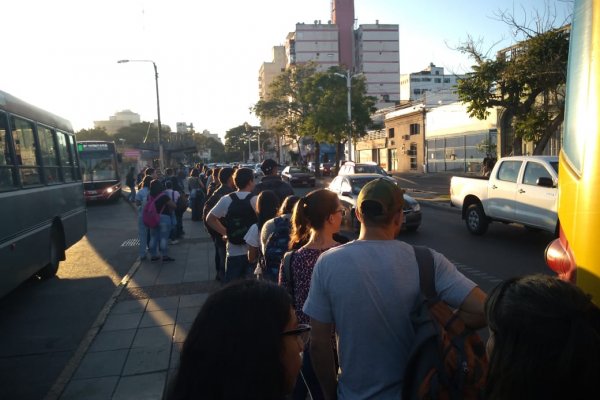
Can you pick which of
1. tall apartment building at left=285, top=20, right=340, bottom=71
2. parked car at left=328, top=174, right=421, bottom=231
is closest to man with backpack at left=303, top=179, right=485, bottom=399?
parked car at left=328, top=174, right=421, bottom=231

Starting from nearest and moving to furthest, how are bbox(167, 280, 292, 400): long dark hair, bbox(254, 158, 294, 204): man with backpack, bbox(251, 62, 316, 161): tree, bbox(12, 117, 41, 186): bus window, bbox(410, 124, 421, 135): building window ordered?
bbox(167, 280, 292, 400): long dark hair, bbox(254, 158, 294, 204): man with backpack, bbox(12, 117, 41, 186): bus window, bbox(410, 124, 421, 135): building window, bbox(251, 62, 316, 161): tree

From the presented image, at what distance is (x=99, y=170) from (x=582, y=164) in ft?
80.0

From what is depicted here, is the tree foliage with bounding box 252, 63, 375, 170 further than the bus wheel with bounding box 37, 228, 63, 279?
Yes

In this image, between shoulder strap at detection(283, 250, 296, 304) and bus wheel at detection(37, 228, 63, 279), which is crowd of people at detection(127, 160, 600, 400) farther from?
bus wheel at detection(37, 228, 63, 279)

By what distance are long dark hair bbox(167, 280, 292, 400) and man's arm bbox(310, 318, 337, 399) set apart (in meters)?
0.82

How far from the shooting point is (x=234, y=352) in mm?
1475

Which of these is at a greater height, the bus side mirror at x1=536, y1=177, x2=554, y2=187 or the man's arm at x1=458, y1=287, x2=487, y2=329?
the man's arm at x1=458, y1=287, x2=487, y2=329

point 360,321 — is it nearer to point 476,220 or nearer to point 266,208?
point 266,208

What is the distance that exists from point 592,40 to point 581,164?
29.4 inches

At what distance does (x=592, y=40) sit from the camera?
303cm

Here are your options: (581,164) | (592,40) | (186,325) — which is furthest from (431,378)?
(186,325)

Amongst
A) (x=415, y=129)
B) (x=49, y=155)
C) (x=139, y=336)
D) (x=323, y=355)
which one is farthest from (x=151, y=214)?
(x=415, y=129)

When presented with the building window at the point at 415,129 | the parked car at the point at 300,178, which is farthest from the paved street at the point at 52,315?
the building window at the point at 415,129

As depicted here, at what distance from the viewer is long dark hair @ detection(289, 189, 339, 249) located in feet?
10.4
